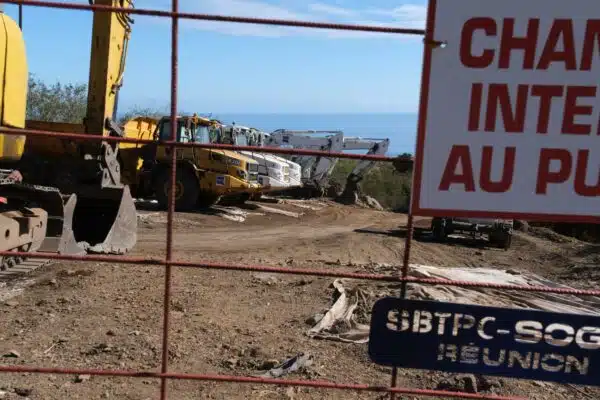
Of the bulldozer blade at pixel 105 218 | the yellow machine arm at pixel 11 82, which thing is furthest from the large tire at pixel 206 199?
the yellow machine arm at pixel 11 82

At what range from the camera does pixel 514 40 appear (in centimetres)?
272

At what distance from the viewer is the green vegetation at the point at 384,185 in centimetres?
2726

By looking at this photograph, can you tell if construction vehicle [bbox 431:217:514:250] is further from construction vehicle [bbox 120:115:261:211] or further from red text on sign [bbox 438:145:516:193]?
red text on sign [bbox 438:145:516:193]

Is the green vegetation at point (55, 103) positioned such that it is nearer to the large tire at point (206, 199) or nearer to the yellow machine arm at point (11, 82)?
the large tire at point (206, 199)

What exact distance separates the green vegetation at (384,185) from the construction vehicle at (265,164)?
7.50 m

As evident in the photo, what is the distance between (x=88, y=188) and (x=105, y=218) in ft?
1.77

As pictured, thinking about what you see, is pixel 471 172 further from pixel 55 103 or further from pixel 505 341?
pixel 55 103

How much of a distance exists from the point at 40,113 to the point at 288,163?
1409cm

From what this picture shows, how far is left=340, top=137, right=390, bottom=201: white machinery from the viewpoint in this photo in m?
22.8

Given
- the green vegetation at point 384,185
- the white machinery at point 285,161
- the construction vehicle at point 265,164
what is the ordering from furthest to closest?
the green vegetation at point 384,185, the white machinery at point 285,161, the construction vehicle at point 265,164

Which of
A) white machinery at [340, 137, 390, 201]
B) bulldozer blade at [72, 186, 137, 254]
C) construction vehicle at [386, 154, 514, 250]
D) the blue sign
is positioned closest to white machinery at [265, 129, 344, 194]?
white machinery at [340, 137, 390, 201]

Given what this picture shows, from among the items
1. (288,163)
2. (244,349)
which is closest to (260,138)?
(288,163)

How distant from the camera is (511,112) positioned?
2.77 meters

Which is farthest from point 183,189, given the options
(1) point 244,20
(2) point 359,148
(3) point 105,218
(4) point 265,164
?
(1) point 244,20
